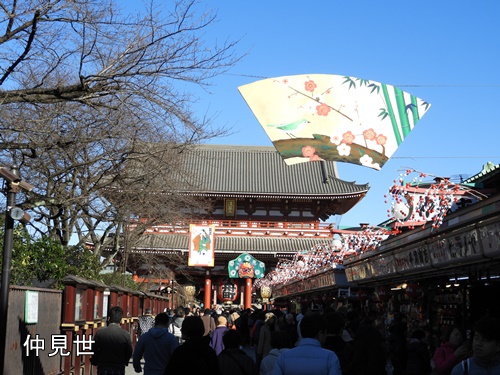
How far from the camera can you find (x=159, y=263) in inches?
1582

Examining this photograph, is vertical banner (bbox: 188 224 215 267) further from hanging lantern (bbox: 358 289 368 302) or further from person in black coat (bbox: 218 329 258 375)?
person in black coat (bbox: 218 329 258 375)

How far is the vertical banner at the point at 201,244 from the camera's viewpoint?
37375mm

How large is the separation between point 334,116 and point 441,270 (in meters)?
3.43

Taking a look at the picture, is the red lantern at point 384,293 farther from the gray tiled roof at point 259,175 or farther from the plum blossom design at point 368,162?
the gray tiled roof at point 259,175

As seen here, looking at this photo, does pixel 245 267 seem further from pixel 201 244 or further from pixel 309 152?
pixel 309 152

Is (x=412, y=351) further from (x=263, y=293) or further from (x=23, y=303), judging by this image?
(x=263, y=293)

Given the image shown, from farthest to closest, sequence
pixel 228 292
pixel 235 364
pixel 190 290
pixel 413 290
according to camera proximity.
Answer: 1. pixel 228 292
2. pixel 190 290
3. pixel 413 290
4. pixel 235 364

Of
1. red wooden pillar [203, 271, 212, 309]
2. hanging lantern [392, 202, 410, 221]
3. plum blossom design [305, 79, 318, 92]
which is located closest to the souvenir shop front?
hanging lantern [392, 202, 410, 221]

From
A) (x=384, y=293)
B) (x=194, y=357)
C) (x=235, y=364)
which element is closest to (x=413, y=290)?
(x=384, y=293)

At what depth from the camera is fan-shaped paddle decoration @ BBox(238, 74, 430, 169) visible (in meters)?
13.8

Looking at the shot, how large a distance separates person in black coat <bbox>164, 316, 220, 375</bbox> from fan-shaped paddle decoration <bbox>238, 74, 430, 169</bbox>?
7636 mm

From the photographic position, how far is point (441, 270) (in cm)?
1345

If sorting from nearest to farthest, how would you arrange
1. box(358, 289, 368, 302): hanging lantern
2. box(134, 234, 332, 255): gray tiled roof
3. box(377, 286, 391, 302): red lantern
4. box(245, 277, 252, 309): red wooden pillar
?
1. box(377, 286, 391, 302): red lantern
2. box(358, 289, 368, 302): hanging lantern
3. box(134, 234, 332, 255): gray tiled roof
4. box(245, 277, 252, 309): red wooden pillar

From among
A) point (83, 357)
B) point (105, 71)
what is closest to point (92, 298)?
point (83, 357)
